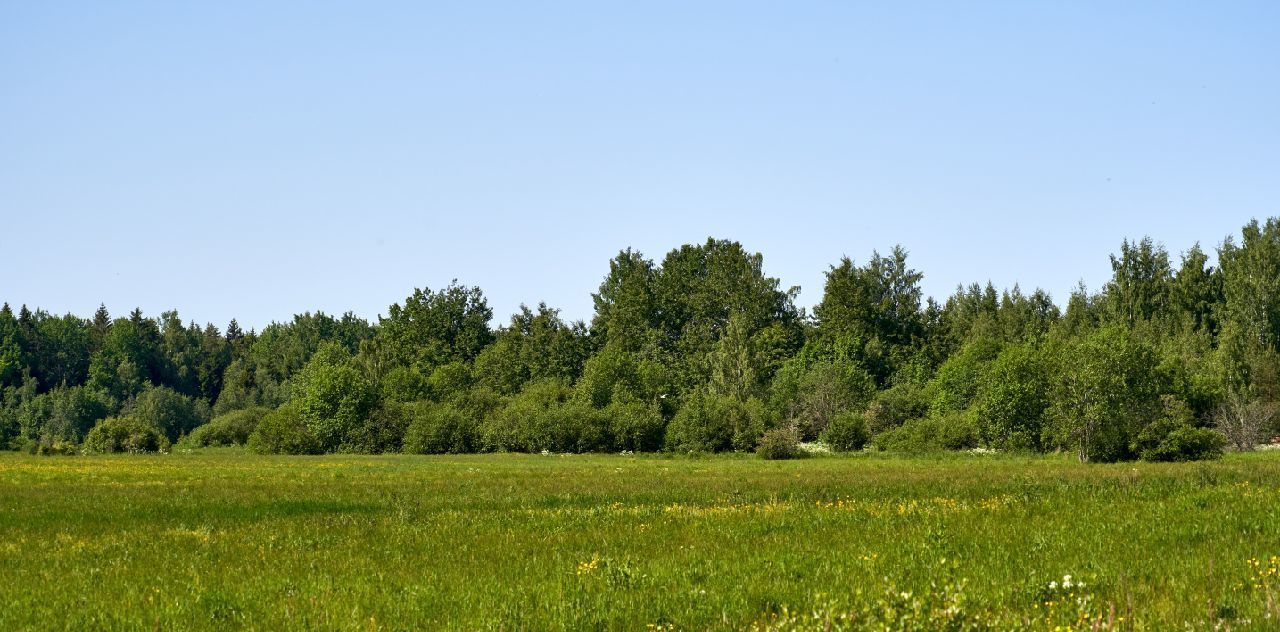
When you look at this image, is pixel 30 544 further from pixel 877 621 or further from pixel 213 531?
pixel 877 621

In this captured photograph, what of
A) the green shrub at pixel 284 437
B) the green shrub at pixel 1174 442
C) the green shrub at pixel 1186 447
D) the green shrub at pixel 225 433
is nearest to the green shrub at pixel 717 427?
the green shrub at pixel 1174 442

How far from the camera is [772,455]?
7700cm

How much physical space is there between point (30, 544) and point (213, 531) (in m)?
3.74

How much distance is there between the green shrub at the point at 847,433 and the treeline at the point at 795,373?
0.23 m

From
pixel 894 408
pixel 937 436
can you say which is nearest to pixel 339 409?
pixel 894 408

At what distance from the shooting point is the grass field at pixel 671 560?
1211 cm

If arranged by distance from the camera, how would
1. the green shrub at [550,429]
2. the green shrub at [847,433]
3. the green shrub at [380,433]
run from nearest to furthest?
1. the green shrub at [847,433]
2. the green shrub at [550,429]
3. the green shrub at [380,433]

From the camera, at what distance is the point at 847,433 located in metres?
86.2

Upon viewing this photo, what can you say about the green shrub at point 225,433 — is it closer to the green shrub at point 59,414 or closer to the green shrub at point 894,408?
the green shrub at point 59,414

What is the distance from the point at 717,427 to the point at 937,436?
18.9 meters

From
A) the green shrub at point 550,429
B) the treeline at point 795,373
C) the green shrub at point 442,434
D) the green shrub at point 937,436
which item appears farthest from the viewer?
the green shrub at point 442,434

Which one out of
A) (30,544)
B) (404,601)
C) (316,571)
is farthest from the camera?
(30,544)

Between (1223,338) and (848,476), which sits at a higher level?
(1223,338)

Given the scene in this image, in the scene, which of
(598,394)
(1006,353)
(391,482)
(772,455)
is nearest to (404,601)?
(391,482)
